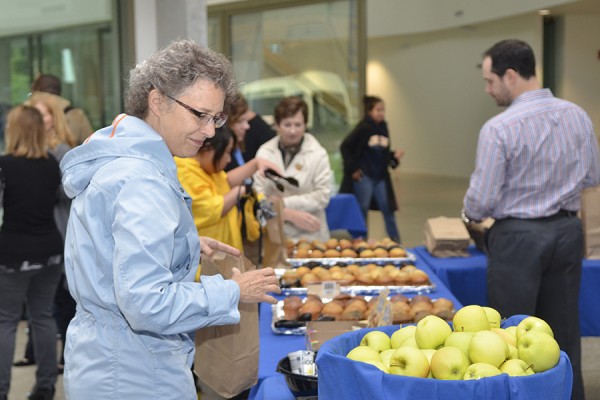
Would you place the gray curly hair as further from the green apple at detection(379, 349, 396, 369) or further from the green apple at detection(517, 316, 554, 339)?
the green apple at detection(517, 316, 554, 339)

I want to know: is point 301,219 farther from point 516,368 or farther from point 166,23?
point 166,23

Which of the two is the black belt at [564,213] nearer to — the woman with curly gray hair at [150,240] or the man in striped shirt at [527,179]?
the man in striped shirt at [527,179]

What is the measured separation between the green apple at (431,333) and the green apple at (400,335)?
2.7 inches

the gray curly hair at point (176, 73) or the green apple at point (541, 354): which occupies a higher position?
the gray curly hair at point (176, 73)

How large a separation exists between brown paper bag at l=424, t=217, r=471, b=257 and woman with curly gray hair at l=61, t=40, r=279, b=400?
8.98ft

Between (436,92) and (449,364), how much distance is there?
16.5m

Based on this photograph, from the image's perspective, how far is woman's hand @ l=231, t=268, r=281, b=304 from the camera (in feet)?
6.23

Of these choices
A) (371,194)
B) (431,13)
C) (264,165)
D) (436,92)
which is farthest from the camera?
(436,92)

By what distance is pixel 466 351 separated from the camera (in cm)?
173

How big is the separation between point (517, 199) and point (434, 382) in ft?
6.18

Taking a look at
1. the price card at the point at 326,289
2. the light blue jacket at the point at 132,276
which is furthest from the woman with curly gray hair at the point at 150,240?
the price card at the point at 326,289

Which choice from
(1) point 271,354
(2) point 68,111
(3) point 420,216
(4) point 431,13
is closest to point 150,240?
(1) point 271,354

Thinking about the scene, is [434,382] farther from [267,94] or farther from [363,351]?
[267,94]

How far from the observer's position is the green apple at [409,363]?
65.4 inches
